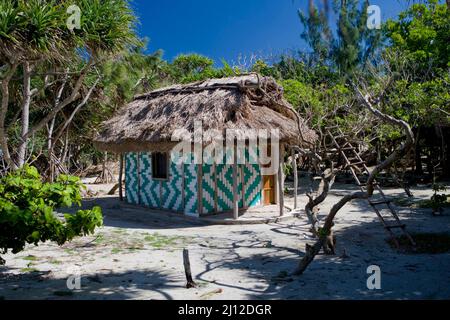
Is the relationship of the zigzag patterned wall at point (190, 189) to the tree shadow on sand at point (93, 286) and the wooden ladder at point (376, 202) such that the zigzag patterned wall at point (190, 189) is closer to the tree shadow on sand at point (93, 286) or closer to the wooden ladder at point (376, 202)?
the wooden ladder at point (376, 202)

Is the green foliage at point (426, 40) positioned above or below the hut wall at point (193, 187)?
above

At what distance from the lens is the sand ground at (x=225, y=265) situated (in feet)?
17.0

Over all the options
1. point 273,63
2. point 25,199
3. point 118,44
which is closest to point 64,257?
point 25,199

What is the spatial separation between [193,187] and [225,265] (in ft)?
14.5

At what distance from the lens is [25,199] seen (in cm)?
498

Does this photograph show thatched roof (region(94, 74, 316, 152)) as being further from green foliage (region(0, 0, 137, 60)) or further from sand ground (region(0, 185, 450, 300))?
sand ground (region(0, 185, 450, 300))

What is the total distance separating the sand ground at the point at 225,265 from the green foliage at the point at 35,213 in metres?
0.79

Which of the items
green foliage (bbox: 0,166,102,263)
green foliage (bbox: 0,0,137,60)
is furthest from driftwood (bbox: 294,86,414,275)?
green foliage (bbox: 0,0,137,60)

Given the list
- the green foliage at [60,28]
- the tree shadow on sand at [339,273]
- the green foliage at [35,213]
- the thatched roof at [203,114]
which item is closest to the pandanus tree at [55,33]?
the green foliage at [60,28]

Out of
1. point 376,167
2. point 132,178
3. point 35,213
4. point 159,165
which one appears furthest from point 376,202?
point 132,178

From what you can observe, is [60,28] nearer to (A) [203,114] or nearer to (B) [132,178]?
(A) [203,114]

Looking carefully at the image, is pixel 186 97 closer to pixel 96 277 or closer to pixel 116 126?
pixel 116 126

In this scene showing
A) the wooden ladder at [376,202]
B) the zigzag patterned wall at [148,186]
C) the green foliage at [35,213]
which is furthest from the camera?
the zigzag patterned wall at [148,186]
